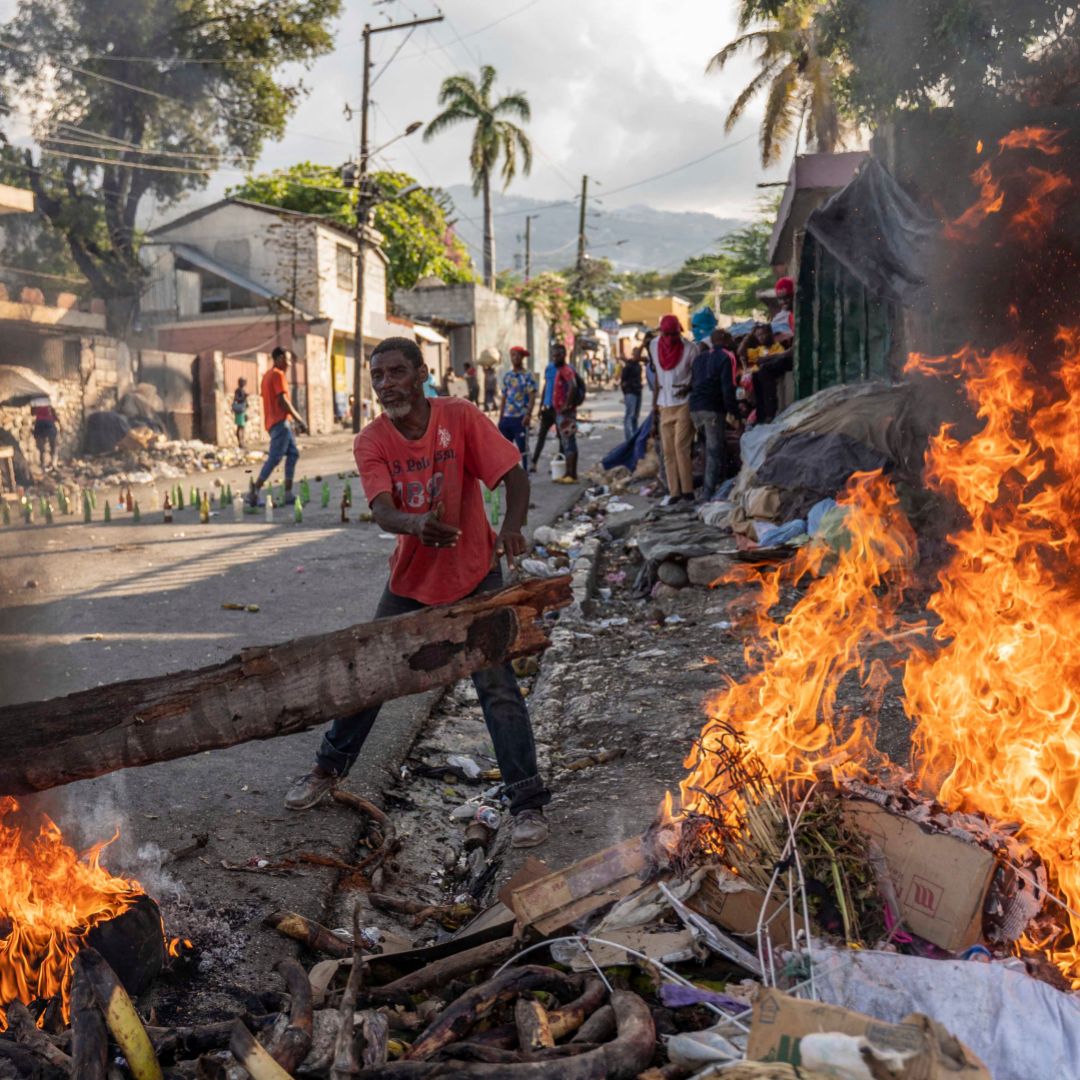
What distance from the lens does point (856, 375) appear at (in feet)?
40.5

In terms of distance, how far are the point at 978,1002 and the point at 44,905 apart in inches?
99.1

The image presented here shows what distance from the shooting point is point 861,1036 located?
80.9 inches

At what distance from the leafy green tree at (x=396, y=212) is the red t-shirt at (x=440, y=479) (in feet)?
109

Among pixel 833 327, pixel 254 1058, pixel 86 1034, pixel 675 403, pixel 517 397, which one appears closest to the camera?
pixel 254 1058

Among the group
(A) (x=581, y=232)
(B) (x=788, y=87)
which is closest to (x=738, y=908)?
(B) (x=788, y=87)

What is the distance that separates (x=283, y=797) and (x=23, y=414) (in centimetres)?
1813

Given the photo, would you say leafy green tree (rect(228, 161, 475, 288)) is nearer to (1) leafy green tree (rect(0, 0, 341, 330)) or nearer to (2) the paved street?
(1) leafy green tree (rect(0, 0, 341, 330))

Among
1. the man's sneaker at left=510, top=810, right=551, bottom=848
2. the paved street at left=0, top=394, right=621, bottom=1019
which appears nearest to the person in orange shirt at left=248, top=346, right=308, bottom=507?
the paved street at left=0, top=394, right=621, bottom=1019

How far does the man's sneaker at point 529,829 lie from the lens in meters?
4.21

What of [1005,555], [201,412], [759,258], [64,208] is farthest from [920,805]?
[759,258]

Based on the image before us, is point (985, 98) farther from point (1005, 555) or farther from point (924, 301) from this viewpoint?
point (1005, 555)

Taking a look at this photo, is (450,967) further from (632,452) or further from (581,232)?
(581,232)

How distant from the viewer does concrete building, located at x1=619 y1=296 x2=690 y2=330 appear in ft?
168

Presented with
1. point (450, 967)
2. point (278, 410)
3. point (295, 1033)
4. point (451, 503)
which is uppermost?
point (278, 410)
